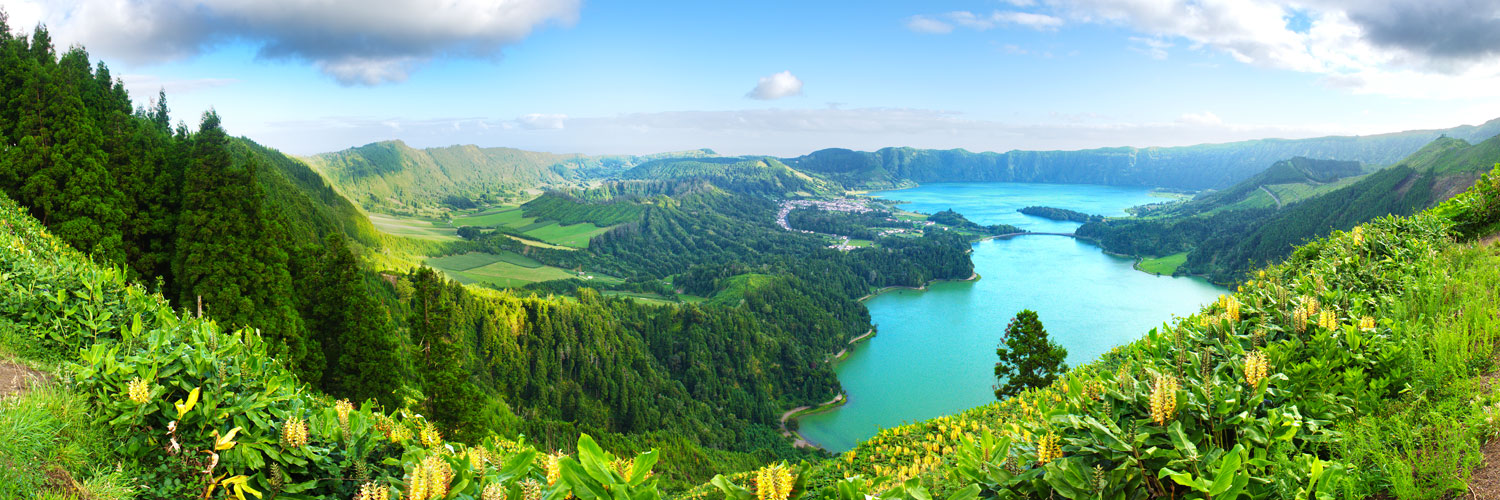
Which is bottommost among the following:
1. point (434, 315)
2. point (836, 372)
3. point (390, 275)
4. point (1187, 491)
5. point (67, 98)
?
point (836, 372)

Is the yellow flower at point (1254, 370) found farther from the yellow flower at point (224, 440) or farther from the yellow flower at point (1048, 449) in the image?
the yellow flower at point (224, 440)

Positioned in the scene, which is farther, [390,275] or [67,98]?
[390,275]

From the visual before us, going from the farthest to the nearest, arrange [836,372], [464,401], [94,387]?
1. [836,372]
2. [464,401]
3. [94,387]

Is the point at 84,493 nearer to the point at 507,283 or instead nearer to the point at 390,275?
the point at 390,275

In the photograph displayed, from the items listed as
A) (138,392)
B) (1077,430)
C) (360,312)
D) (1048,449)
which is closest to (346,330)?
(360,312)

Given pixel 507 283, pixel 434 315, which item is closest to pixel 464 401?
pixel 434 315

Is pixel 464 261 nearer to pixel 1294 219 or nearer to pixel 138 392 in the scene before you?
pixel 138 392

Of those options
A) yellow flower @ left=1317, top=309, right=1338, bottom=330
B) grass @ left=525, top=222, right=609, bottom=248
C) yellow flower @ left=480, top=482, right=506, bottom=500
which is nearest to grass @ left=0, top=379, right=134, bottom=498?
yellow flower @ left=480, top=482, right=506, bottom=500

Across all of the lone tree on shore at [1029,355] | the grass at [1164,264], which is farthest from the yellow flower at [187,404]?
the grass at [1164,264]
